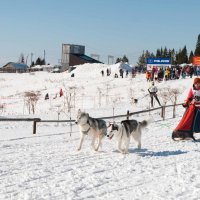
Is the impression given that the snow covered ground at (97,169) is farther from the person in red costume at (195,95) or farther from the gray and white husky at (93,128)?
the person in red costume at (195,95)

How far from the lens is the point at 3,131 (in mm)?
15148

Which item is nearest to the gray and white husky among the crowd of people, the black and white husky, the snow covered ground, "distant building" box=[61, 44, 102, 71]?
the snow covered ground

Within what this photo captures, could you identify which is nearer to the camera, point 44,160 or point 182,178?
point 182,178

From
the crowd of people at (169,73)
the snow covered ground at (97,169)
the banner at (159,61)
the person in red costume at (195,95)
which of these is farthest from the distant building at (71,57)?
the person in red costume at (195,95)

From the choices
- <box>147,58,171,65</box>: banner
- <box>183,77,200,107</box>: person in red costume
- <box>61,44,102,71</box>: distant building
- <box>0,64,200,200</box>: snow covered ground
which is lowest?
<box>0,64,200,200</box>: snow covered ground

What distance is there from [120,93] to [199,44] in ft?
210

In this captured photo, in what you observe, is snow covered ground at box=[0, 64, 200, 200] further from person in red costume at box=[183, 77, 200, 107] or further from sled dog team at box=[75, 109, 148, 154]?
person in red costume at box=[183, 77, 200, 107]

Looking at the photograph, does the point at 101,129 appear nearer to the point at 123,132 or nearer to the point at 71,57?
the point at 123,132

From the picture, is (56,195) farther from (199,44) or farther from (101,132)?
(199,44)

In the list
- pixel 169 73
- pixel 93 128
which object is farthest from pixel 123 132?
pixel 169 73

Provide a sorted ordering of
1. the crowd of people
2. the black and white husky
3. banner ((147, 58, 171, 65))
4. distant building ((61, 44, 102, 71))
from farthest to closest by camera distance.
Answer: distant building ((61, 44, 102, 71)) → the crowd of people → banner ((147, 58, 171, 65)) → the black and white husky

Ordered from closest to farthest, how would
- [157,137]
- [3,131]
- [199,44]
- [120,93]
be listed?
[157,137]
[3,131]
[120,93]
[199,44]

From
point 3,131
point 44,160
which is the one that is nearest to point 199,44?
point 3,131

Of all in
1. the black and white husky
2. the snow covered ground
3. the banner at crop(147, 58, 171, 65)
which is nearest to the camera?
the snow covered ground
